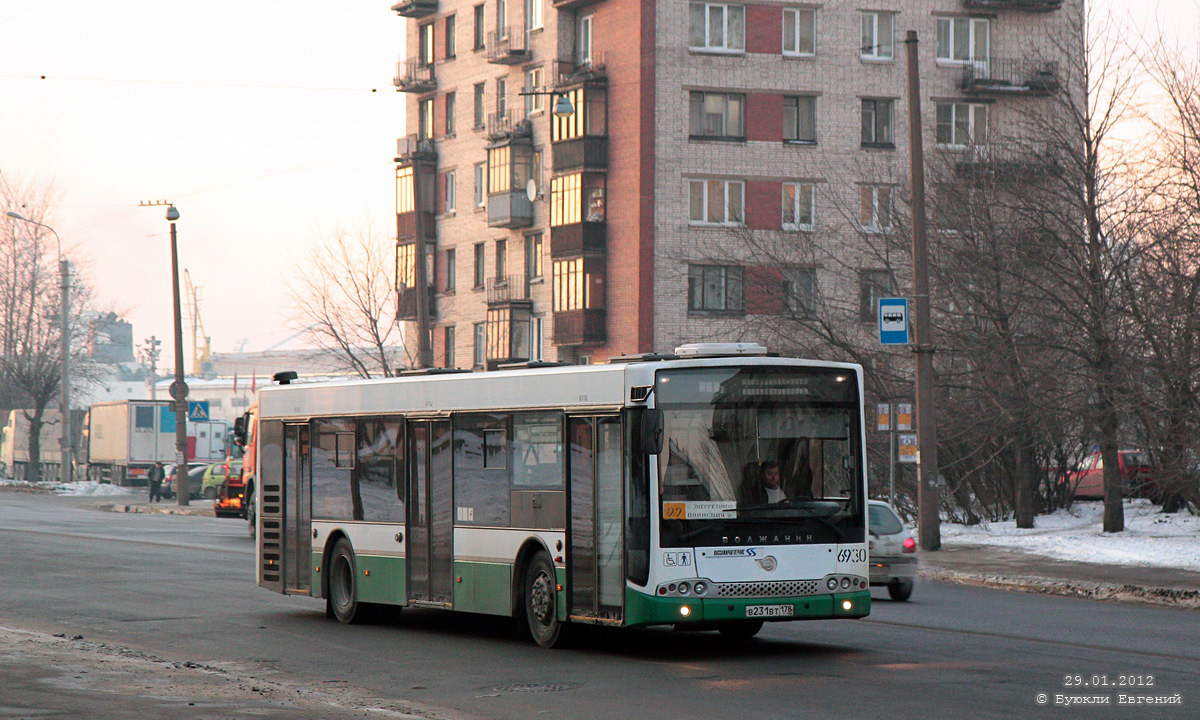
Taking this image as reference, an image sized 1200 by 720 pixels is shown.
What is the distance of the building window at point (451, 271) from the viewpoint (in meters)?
68.2

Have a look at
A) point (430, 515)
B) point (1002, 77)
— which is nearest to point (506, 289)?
point (1002, 77)

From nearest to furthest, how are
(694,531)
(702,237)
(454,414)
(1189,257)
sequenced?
1. (694,531)
2. (454,414)
3. (1189,257)
4. (702,237)

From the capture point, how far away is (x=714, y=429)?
46.0 ft

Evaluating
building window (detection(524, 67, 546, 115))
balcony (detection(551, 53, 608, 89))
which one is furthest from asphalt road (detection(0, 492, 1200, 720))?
building window (detection(524, 67, 546, 115))

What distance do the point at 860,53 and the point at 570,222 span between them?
465 inches

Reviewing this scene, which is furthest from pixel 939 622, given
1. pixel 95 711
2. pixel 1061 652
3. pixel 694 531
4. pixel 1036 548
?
pixel 1036 548

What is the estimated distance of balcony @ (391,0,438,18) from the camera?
68250mm

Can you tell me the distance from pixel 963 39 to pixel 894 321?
35805mm

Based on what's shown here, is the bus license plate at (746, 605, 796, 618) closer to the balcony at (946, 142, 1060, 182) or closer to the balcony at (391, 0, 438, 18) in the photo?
the balcony at (946, 142, 1060, 182)

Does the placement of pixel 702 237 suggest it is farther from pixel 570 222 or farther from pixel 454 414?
pixel 454 414

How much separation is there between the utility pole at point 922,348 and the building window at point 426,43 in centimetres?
4321

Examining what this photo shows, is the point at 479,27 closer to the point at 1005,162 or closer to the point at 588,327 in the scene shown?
the point at 588,327

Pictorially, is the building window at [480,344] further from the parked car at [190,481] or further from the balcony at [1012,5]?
the balcony at [1012,5]

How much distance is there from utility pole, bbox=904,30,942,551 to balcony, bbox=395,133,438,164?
4183 cm
